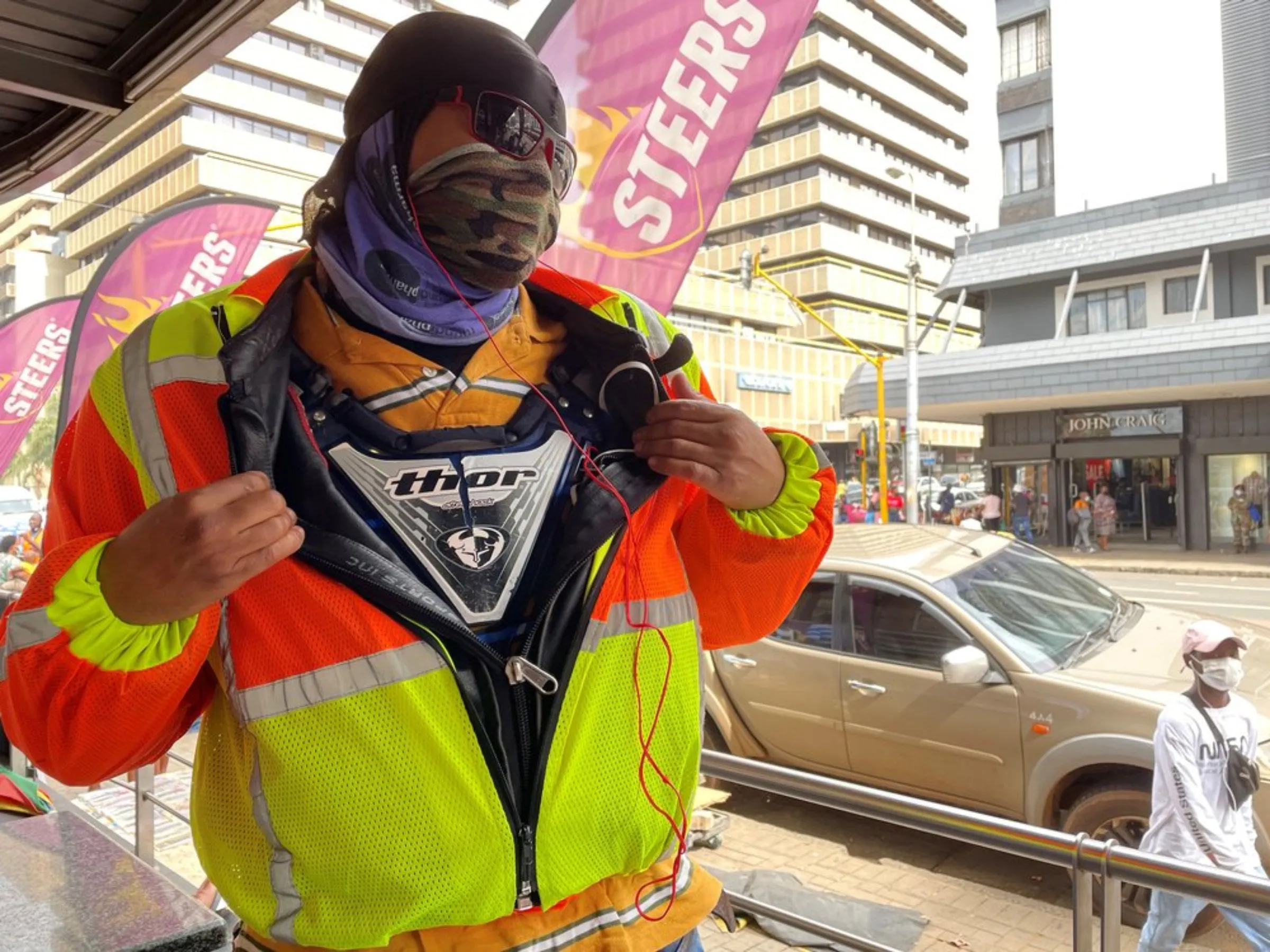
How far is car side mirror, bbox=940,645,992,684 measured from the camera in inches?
186

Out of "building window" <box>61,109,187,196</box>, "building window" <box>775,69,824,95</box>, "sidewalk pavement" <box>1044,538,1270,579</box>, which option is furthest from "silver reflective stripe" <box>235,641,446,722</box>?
"building window" <box>775,69,824,95</box>

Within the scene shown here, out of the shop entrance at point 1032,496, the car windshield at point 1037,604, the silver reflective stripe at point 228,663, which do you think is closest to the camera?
the silver reflective stripe at point 228,663

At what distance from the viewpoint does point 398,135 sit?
4.35 feet

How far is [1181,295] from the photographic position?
22.3 m

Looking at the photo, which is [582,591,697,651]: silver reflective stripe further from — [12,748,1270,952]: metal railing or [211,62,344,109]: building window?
[211,62,344,109]: building window

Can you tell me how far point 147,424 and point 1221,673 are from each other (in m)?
4.19

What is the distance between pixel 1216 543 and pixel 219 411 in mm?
24781

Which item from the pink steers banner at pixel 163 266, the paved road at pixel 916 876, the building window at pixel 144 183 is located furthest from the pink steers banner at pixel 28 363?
the building window at pixel 144 183

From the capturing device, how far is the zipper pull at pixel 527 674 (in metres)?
1.19

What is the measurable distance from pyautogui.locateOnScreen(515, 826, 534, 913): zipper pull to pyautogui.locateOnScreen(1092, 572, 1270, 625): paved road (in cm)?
1299

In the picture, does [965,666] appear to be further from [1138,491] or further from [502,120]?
[1138,491]

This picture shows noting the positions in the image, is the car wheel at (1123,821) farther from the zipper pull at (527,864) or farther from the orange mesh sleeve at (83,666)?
the orange mesh sleeve at (83,666)

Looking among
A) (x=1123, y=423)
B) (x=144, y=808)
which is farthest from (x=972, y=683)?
(x=1123, y=423)

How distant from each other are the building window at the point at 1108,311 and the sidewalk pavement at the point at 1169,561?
16.9 ft
